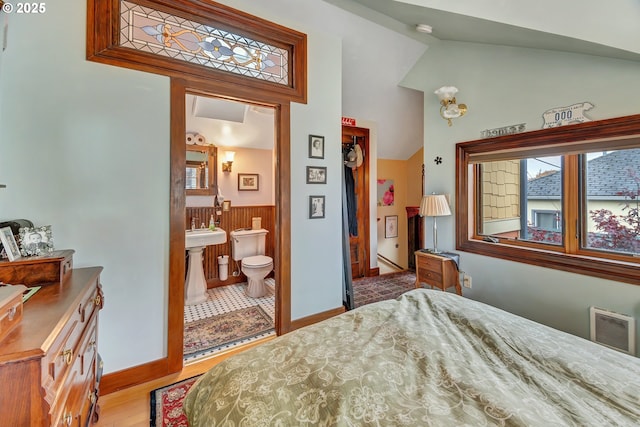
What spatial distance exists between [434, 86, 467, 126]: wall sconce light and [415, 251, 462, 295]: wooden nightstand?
1.54 meters

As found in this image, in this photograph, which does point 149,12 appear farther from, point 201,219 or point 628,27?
point 628,27

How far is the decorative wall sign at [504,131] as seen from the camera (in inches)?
100

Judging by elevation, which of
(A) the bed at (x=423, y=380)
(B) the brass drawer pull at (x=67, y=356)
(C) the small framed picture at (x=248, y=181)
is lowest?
(A) the bed at (x=423, y=380)

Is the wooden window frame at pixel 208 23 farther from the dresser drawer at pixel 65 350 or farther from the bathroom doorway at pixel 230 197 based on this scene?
the dresser drawer at pixel 65 350

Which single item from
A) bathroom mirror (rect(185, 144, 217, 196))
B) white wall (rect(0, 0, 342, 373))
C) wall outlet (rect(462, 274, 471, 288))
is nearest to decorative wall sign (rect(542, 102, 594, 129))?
wall outlet (rect(462, 274, 471, 288))

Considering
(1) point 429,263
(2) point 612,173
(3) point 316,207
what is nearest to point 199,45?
(3) point 316,207

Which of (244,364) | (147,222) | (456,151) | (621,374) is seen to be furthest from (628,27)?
(147,222)

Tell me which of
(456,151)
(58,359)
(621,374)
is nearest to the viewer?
(58,359)

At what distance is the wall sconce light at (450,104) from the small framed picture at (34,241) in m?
3.41

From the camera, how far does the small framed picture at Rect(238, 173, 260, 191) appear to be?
4090 millimetres

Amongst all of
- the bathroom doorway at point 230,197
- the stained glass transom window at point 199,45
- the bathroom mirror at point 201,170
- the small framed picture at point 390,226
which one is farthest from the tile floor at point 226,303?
the stained glass transom window at point 199,45

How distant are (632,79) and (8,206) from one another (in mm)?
4169

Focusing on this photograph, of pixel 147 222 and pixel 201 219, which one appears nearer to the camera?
pixel 147 222

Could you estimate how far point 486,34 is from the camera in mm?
2449
